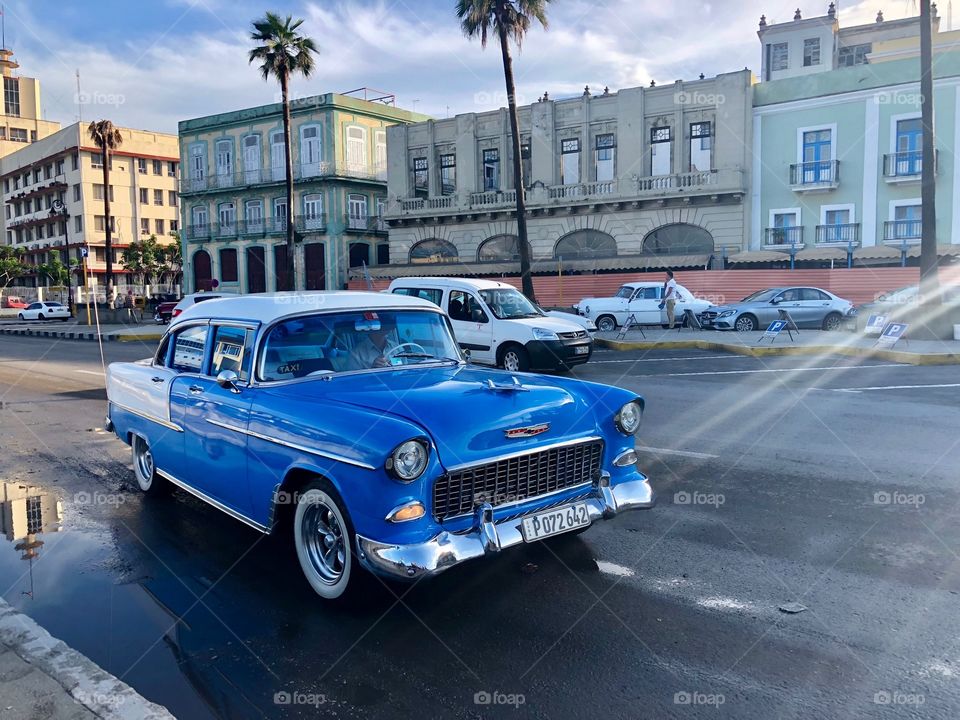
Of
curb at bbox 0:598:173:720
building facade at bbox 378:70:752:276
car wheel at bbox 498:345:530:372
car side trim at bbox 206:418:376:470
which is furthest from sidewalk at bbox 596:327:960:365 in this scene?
curb at bbox 0:598:173:720

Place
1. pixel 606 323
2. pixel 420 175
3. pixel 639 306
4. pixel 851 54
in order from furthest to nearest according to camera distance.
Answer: pixel 851 54 → pixel 420 175 → pixel 606 323 → pixel 639 306

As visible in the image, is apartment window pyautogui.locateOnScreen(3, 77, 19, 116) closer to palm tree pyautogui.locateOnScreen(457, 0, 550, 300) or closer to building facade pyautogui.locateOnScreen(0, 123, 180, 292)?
building facade pyautogui.locateOnScreen(0, 123, 180, 292)

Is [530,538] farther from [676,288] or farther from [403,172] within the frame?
[403,172]

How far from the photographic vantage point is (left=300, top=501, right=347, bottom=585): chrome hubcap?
434 centimetres

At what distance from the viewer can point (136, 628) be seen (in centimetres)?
420

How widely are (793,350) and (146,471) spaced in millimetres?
14659

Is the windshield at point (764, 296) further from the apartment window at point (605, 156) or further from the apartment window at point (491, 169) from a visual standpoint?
the apartment window at point (491, 169)

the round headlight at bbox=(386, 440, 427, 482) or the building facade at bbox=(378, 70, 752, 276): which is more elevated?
the building facade at bbox=(378, 70, 752, 276)

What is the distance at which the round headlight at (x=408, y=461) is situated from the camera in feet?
12.5

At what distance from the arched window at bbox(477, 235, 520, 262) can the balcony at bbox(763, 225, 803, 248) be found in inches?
461

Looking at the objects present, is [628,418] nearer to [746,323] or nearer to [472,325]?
[472,325]

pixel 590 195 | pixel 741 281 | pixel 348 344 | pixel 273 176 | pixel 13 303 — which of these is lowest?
pixel 348 344

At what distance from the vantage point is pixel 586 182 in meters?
35.8

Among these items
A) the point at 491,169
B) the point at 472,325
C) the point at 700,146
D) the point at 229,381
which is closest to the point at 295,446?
the point at 229,381
